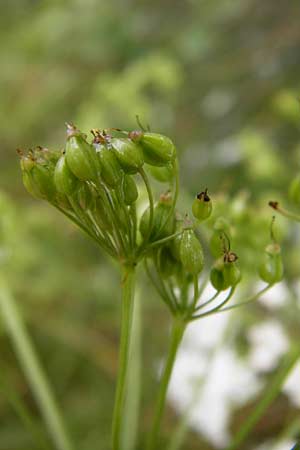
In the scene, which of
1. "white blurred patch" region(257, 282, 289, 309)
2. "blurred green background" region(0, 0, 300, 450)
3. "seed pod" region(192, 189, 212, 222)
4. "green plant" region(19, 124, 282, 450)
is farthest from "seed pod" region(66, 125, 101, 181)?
"white blurred patch" region(257, 282, 289, 309)

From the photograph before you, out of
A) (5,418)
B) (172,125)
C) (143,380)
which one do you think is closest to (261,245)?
(143,380)

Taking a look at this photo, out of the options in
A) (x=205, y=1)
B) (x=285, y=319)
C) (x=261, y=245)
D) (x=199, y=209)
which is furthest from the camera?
(x=205, y=1)

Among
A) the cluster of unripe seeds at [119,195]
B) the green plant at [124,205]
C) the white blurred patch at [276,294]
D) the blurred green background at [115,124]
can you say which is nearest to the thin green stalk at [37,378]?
the blurred green background at [115,124]

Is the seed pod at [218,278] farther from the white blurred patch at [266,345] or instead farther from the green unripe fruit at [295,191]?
the white blurred patch at [266,345]

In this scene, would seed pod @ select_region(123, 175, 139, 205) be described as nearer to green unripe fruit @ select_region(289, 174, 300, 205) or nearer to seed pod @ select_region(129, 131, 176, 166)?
seed pod @ select_region(129, 131, 176, 166)

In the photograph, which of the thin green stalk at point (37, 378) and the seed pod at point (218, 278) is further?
the thin green stalk at point (37, 378)

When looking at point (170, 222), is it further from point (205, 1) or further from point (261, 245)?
point (205, 1)

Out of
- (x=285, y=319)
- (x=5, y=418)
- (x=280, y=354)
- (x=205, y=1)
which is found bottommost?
(x=280, y=354)

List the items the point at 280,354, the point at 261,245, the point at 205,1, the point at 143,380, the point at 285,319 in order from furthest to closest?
the point at 205,1 < the point at 143,380 < the point at 285,319 < the point at 280,354 < the point at 261,245
